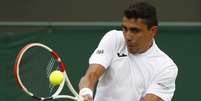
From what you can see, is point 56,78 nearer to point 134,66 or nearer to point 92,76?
point 92,76

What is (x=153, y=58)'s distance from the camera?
18.3 ft

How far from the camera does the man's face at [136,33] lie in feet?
17.3

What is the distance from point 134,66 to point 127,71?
0.25 ft

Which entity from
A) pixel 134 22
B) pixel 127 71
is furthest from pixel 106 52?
pixel 134 22

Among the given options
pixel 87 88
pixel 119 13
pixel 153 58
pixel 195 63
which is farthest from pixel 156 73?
pixel 119 13

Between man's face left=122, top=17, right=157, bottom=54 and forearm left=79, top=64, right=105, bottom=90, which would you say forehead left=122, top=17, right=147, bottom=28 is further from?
forearm left=79, top=64, right=105, bottom=90

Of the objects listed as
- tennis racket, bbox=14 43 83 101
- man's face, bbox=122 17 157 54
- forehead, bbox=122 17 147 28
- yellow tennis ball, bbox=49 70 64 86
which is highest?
forehead, bbox=122 17 147 28

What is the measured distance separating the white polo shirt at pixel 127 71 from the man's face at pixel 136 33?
0.10m

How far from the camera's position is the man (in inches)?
211

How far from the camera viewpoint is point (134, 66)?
5.55 metres

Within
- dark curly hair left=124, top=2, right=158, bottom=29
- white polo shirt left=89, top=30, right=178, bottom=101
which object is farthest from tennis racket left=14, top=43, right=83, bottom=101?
dark curly hair left=124, top=2, right=158, bottom=29

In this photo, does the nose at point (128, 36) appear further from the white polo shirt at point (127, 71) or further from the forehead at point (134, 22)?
the white polo shirt at point (127, 71)

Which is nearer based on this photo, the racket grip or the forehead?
the racket grip

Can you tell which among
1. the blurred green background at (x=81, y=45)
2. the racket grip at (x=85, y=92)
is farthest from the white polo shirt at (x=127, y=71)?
the blurred green background at (x=81, y=45)
